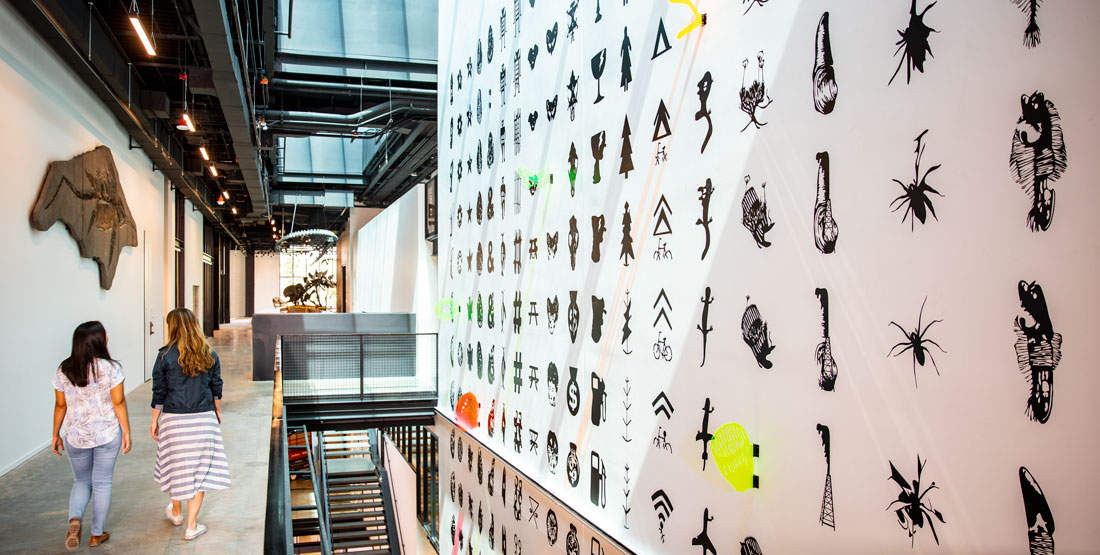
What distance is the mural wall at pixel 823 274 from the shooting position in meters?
1.48

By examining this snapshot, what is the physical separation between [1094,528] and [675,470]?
1508 mm

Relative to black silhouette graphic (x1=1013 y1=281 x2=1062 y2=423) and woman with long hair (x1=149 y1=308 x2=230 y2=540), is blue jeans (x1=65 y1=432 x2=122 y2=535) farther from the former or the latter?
black silhouette graphic (x1=1013 y1=281 x2=1062 y2=423)

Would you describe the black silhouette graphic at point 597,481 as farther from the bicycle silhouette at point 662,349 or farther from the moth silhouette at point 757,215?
the moth silhouette at point 757,215

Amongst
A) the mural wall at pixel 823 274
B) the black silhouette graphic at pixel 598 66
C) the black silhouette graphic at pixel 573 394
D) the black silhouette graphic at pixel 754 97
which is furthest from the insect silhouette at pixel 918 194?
the black silhouette graphic at pixel 573 394

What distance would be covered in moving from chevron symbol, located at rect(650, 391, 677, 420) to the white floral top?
3178 mm

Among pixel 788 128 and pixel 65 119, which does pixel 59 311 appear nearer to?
pixel 65 119

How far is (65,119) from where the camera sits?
732 centimetres

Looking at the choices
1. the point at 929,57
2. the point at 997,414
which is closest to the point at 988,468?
the point at 997,414

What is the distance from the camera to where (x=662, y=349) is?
2.86 metres

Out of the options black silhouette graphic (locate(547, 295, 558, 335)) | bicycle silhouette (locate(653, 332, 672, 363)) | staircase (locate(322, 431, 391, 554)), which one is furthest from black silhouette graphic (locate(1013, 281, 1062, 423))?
staircase (locate(322, 431, 391, 554))

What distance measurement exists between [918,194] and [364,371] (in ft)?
25.3

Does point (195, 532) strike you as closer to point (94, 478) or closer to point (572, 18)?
point (94, 478)

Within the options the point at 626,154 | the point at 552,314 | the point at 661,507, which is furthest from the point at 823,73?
the point at 552,314

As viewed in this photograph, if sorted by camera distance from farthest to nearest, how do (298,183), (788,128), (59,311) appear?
(298,183), (59,311), (788,128)
